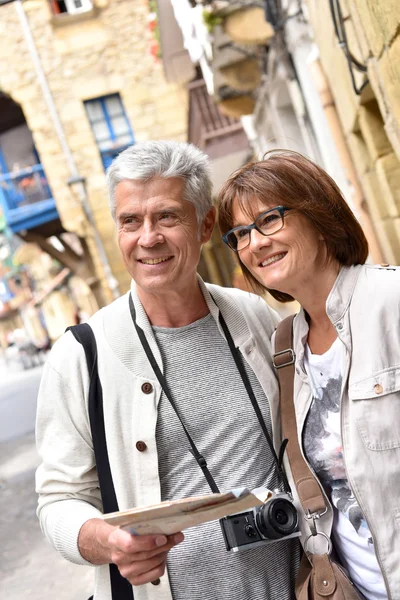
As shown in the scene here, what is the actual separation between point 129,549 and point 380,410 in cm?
69

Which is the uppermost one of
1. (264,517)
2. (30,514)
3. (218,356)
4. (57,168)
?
(57,168)

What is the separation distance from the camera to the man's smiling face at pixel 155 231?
218cm

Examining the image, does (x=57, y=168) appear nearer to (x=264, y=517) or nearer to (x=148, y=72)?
(x=148, y=72)

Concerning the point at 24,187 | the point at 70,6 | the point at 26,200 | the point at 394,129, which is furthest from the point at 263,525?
the point at 70,6

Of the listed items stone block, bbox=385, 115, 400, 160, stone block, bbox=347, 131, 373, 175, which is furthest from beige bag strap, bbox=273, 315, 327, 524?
stone block, bbox=347, 131, 373, 175

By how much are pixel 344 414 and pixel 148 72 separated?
19.8 metres

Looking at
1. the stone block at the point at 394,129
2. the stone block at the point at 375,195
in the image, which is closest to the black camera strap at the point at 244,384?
the stone block at the point at 394,129

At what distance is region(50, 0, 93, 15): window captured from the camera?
2027 cm

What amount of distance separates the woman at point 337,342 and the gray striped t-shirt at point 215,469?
0.18 metres

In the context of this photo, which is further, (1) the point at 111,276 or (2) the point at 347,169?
(1) the point at 111,276

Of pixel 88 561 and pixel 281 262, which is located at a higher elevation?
pixel 281 262

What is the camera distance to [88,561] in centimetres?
197

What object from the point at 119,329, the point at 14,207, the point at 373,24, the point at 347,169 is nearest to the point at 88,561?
the point at 119,329

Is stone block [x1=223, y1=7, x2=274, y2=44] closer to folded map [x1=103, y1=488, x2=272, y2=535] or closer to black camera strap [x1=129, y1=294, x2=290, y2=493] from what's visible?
black camera strap [x1=129, y1=294, x2=290, y2=493]
